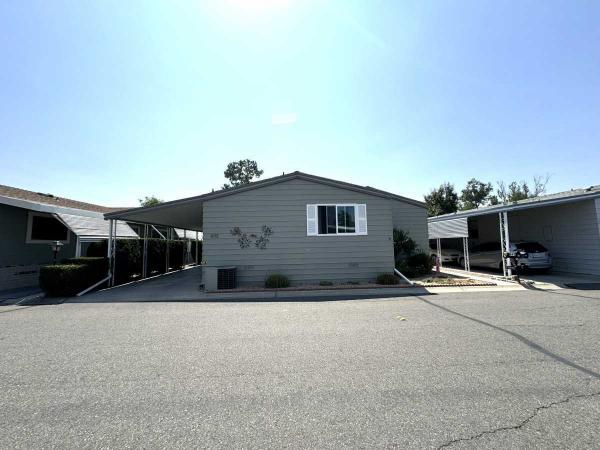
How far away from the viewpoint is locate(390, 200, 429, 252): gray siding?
16.5 metres

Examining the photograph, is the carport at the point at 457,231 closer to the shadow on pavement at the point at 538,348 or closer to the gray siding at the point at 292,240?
the gray siding at the point at 292,240

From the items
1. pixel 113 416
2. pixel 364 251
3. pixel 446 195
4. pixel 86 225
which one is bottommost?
pixel 113 416

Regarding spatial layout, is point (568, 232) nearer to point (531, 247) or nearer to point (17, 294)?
point (531, 247)

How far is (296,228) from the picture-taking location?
39.2ft

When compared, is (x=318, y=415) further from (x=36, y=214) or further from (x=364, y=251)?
(x=36, y=214)

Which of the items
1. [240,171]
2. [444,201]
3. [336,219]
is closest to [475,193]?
[444,201]

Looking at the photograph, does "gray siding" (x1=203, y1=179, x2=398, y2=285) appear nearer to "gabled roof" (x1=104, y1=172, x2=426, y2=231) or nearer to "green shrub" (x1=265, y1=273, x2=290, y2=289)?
"gabled roof" (x1=104, y1=172, x2=426, y2=231)

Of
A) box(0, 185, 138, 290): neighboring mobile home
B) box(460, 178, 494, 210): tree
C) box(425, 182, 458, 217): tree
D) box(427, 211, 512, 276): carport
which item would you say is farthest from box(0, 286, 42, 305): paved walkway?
box(460, 178, 494, 210): tree

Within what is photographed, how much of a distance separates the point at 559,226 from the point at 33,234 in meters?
22.6

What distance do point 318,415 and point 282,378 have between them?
35.5 inches

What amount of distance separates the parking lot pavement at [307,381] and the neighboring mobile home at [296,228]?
5.11 metres

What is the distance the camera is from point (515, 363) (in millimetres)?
3963

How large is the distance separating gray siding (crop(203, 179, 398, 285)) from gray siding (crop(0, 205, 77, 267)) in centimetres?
753

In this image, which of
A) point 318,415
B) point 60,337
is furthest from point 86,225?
point 318,415
